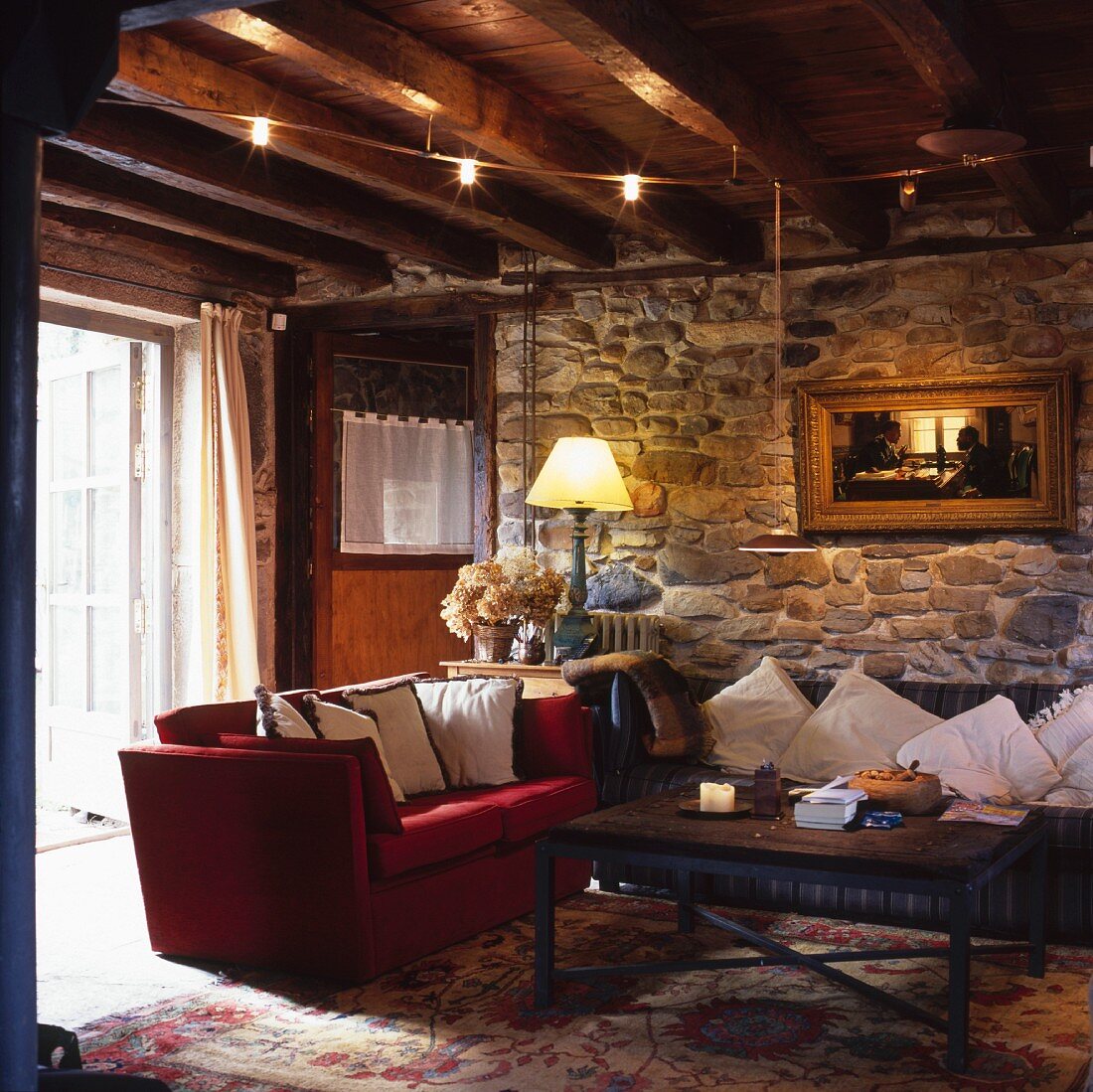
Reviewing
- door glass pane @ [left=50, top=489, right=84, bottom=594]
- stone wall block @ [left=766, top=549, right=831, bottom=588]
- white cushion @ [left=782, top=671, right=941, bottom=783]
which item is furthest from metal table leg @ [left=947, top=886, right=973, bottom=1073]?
door glass pane @ [left=50, top=489, right=84, bottom=594]

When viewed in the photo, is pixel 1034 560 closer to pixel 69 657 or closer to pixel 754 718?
pixel 754 718

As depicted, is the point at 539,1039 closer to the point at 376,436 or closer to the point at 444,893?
the point at 444,893

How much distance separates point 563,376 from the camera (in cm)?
624

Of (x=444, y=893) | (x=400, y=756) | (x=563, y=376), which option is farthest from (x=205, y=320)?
(x=444, y=893)

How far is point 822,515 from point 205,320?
9.81 ft

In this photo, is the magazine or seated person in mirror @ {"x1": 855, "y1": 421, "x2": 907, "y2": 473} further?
seated person in mirror @ {"x1": 855, "y1": 421, "x2": 907, "y2": 473}

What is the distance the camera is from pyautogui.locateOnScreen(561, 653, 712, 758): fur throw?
5062mm

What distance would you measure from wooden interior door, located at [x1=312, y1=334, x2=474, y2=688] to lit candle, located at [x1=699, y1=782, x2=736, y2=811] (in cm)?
339

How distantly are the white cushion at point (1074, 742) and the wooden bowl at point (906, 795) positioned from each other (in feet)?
3.07

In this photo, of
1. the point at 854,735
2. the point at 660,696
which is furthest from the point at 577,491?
the point at 854,735

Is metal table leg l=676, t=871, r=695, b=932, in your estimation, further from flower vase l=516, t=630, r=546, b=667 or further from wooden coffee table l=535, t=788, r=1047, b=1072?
flower vase l=516, t=630, r=546, b=667

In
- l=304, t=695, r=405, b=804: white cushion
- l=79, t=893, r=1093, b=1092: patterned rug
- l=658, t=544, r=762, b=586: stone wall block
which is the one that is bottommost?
l=79, t=893, r=1093, b=1092: patterned rug

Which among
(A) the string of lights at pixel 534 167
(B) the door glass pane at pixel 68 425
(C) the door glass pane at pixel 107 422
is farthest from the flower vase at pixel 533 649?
(B) the door glass pane at pixel 68 425

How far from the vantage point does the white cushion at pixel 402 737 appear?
455 cm
